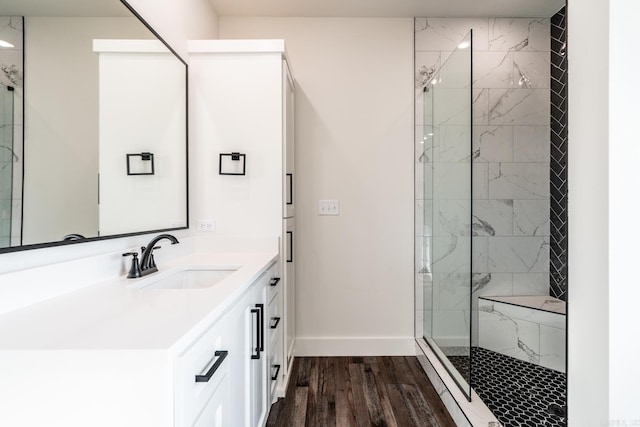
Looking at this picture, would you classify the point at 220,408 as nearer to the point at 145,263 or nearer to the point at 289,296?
the point at 145,263

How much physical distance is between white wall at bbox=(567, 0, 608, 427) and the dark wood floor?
1.14 meters

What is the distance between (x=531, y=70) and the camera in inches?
98.5

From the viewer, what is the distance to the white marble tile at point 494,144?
249 cm

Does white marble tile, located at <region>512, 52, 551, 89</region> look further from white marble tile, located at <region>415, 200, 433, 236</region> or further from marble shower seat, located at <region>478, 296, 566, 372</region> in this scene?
marble shower seat, located at <region>478, 296, 566, 372</region>

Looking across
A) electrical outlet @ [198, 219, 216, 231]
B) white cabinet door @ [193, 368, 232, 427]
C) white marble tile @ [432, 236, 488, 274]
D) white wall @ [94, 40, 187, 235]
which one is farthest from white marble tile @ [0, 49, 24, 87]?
white marble tile @ [432, 236, 488, 274]

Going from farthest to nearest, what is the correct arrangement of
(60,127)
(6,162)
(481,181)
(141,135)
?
(481,181) < (141,135) < (60,127) < (6,162)

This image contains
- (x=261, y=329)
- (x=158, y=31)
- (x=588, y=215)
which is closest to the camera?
(x=588, y=215)

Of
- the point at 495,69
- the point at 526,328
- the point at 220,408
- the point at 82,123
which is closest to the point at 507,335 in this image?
the point at 526,328

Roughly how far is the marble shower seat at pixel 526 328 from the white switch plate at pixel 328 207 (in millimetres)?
1407

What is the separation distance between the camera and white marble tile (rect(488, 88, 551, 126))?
2.49 metres

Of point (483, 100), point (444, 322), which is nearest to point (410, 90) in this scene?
point (483, 100)
